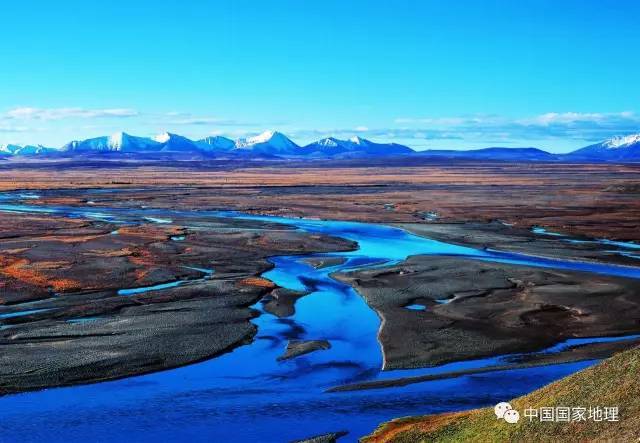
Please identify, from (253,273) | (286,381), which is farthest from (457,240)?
(286,381)

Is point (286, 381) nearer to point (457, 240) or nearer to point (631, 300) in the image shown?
point (631, 300)

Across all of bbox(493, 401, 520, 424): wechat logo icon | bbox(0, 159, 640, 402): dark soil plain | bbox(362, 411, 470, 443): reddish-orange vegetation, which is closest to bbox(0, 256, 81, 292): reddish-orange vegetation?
bbox(0, 159, 640, 402): dark soil plain

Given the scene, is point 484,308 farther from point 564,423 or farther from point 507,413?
point 564,423

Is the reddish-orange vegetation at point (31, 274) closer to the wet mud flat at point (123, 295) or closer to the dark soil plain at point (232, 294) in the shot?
the wet mud flat at point (123, 295)

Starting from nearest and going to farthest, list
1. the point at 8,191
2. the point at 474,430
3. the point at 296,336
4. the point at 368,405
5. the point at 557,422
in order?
the point at 557,422, the point at 474,430, the point at 368,405, the point at 296,336, the point at 8,191

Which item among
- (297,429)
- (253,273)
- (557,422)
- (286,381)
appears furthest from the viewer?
(253,273)

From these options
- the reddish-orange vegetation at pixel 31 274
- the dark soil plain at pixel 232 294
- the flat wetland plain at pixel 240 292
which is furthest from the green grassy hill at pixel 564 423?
the reddish-orange vegetation at pixel 31 274
